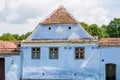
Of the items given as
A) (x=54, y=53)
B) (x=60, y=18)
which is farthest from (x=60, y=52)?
(x=60, y=18)

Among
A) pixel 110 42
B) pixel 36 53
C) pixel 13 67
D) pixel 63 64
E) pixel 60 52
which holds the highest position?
pixel 110 42

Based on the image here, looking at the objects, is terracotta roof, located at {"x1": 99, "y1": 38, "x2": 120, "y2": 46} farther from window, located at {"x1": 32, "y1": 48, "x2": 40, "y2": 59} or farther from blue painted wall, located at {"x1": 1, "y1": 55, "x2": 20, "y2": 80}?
blue painted wall, located at {"x1": 1, "y1": 55, "x2": 20, "y2": 80}

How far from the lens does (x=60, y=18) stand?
110ft

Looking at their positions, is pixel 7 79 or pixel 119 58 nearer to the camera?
pixel 119 58

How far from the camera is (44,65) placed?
3300 centimetres

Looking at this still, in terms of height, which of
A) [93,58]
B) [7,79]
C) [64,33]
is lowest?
[7,79]

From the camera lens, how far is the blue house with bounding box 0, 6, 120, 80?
3188cm

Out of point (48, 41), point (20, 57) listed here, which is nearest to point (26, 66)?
point (20, 57)

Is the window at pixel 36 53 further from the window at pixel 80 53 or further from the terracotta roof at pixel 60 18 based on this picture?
the window at pixel 80 53

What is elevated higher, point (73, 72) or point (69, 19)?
point (69, 19)

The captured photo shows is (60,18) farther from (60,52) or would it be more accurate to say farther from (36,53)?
(36,53)

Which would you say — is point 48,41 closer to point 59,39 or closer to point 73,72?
point 59,39

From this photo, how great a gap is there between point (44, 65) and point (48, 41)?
7.47 ft

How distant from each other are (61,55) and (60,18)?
3.54 m
